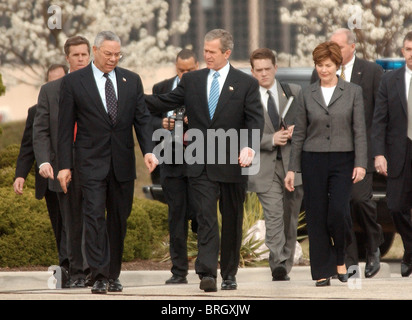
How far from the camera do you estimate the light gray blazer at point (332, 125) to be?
29.8 ft

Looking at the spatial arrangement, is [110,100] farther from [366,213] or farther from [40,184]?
[366,213]

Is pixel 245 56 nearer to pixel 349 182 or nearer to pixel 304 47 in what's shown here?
pixel 304 47

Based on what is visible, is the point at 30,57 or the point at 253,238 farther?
the point at 30,57

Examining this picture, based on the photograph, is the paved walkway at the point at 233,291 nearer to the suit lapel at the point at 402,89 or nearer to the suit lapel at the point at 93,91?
the suit lapel at the point at 93,91

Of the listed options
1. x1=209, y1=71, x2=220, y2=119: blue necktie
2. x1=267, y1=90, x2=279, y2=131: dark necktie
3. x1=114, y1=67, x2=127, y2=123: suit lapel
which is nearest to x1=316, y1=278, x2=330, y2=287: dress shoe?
x1=209, y1=71, x2=220, y2=119: blue necktie

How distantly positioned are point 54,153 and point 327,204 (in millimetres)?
2487

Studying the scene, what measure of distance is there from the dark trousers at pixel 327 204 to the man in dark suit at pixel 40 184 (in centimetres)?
237

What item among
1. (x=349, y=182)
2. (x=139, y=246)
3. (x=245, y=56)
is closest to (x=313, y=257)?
(x=349, y=182)

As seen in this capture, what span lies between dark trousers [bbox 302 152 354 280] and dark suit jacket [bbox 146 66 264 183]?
1.74 feet

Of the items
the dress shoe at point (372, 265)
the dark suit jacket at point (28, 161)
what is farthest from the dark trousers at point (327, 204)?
the dark suit jacket at point (28, 161)

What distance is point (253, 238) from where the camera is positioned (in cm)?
1217

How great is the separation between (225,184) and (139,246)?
136 inches

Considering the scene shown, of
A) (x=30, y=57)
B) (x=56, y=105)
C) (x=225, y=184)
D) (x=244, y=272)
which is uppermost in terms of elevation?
(x=30, y=57)

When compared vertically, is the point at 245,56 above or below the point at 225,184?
above
